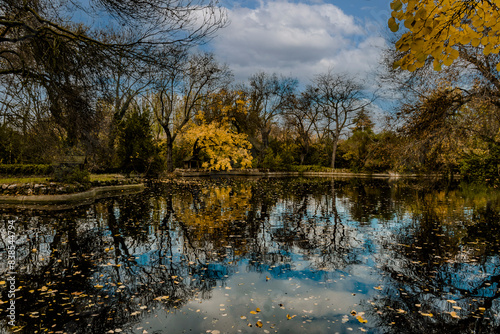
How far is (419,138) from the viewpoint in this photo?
461 inches

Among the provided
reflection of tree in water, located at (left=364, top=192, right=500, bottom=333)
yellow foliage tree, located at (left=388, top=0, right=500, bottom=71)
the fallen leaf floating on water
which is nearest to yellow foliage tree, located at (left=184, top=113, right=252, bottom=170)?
reflection of tree in water, located at (left=364, top=192, right=500, bottom=333)

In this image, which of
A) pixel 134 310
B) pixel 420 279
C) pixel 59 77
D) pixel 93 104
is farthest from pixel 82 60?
pixel 420 279

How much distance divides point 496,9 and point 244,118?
33103mm

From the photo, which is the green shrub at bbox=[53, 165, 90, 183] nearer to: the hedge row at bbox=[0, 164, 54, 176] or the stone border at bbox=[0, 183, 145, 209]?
the stone border at bbox=[0, 183, 145, 209]

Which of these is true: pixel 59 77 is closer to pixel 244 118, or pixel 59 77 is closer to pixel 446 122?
pixel 446 122

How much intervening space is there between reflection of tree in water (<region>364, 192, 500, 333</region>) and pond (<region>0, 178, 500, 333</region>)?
0.07 feet

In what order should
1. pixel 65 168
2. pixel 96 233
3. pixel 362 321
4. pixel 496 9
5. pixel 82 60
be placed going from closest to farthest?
pixel 496 9 → pixel 362 321 → pixel 82 60 → pixel 96 233 → pixel 65 168

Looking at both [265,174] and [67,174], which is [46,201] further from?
[265,174]

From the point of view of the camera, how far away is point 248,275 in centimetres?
489

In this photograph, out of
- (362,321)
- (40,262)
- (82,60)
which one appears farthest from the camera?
(82,60)

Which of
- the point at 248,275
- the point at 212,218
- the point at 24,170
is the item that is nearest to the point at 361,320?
the point at 248,275

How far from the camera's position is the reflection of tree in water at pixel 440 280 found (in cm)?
352

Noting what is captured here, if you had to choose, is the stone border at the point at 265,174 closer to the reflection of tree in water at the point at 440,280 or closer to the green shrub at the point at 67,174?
the green shrub at the point at 67,174

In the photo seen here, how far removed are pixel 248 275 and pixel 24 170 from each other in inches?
777
